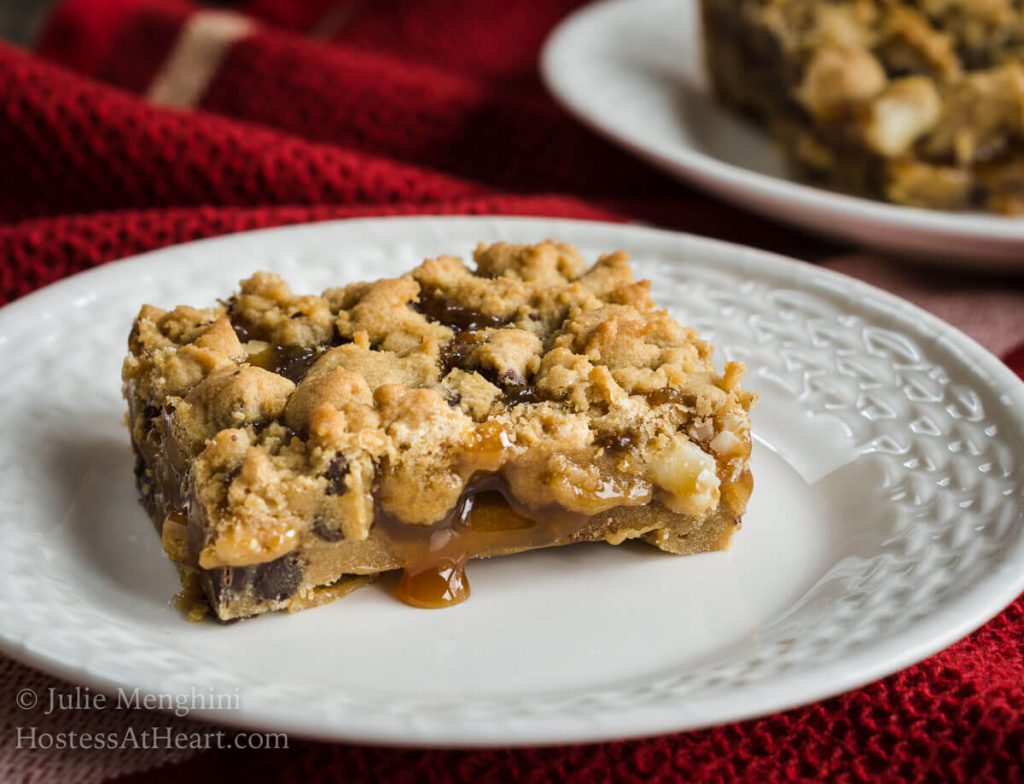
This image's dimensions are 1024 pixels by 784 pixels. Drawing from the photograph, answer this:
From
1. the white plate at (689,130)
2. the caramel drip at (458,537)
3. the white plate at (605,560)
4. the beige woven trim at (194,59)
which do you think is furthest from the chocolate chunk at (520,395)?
the beige woven trim at (194,59)

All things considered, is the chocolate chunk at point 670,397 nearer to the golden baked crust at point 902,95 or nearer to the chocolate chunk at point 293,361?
the chocolate chunk at point 293,361

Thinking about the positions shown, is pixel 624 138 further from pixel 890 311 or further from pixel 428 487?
pixel 428 487

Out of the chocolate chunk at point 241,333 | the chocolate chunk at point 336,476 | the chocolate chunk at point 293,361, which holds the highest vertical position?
the chocolate chunk at point 336,476

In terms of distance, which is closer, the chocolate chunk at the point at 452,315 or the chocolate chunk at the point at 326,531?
the chocolate chunk at the point at 326,531

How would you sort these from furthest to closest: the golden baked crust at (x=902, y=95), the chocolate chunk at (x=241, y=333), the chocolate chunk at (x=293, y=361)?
the golden baked crust at (x=902, y=95) < the chocolate chunk at (x=241, y=333) < the chocolate chunk at (x=293, y=361)

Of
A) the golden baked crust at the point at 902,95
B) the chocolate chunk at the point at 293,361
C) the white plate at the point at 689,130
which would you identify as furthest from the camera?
the golden baked crust at the point at 902,95

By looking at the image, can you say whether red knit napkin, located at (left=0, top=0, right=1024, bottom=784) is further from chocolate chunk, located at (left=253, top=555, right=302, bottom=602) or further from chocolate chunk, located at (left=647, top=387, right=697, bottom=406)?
chocolate chunk, located at (left=647, top=387, right=697, bottom=406)

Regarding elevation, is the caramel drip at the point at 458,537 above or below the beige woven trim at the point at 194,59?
above
